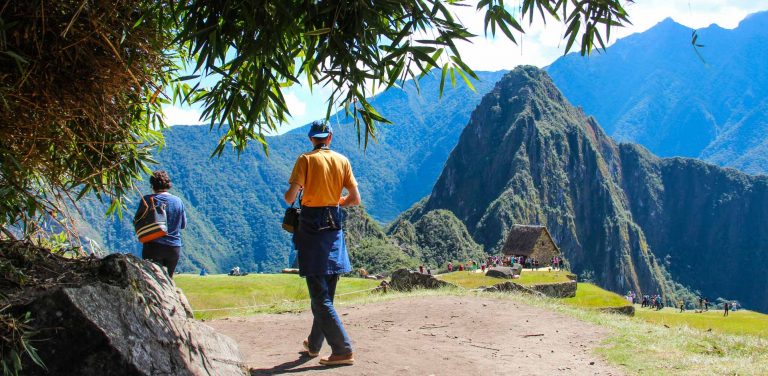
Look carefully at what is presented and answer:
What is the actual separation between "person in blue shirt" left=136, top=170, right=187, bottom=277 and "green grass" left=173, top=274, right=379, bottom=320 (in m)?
5.13

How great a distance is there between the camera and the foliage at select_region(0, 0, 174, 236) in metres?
4.16

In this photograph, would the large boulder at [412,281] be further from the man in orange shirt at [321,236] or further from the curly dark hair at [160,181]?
the man in orange shirt at [321,236]

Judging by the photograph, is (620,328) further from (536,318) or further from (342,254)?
(342,254)

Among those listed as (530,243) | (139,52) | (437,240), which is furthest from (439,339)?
(437,240)

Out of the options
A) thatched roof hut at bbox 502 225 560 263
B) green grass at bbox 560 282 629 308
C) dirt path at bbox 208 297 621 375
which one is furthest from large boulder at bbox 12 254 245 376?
thatched roof hut at bbox 502 225 560 263

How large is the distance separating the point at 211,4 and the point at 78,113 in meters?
1.45

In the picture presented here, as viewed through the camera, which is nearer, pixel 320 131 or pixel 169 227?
pixel 320 131

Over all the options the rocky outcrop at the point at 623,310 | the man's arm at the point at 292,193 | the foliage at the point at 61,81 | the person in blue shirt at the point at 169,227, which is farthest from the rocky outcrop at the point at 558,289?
the foliage at the point at 61,81

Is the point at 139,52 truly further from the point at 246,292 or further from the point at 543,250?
the point at 543,250

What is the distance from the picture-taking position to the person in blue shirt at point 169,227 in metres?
7.30

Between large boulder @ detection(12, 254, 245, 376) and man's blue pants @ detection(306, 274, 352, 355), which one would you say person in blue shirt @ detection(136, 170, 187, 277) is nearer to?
man's blue pants @ detection(306, 274, 352, 355)

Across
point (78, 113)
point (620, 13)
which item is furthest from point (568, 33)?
point (78, 113)

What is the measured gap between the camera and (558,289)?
933 inches

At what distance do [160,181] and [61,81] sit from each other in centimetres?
316
